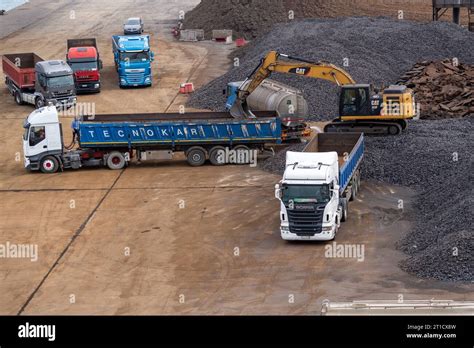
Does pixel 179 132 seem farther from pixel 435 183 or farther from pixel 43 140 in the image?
pixel 435 183

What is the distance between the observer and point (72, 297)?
3139cm

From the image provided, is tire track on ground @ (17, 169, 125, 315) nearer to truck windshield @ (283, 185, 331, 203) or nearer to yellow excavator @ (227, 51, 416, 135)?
truck windshield @ (283, 185, 331, 203)

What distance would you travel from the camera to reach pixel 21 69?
64.6 metres

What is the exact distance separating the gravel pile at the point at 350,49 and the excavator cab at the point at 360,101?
5.84 metres

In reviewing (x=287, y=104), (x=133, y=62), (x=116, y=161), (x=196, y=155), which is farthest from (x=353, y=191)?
(x=133, y=62)

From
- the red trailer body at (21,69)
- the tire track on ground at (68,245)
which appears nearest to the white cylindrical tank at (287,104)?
the tire track on ground at (68,245)

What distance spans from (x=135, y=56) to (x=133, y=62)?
0.44 meters

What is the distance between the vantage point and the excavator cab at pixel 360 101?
49.0 meters

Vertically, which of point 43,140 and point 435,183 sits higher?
point 43,140

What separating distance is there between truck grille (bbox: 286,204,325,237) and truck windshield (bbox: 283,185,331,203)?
8.5 inches

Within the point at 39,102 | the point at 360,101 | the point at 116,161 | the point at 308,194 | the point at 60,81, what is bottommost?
the point at 39,102

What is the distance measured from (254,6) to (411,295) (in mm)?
61499

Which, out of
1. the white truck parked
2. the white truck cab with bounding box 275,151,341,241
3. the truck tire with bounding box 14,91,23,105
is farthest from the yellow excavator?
the truck tire with bounding box 14,91,23,105
